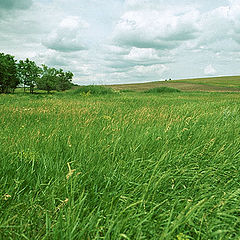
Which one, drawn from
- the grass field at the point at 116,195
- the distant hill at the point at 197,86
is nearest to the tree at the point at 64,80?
the distant hill at the point at 197,86

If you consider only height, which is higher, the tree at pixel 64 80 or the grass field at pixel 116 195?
the tree at pixel 64 80

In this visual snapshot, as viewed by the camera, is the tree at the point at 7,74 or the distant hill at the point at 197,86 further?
the tree at the point at 7,74

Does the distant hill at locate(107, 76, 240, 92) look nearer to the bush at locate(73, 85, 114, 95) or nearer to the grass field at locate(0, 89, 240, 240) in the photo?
the bush at locate(73, 85, 114, 95)

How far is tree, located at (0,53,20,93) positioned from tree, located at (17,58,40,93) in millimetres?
1189

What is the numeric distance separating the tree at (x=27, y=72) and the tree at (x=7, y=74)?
1.19 m

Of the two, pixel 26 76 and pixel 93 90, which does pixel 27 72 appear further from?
pixel 93 90

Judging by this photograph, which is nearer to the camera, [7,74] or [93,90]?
[93,90]

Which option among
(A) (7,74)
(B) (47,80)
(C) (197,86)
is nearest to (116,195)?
(A) (7,74)

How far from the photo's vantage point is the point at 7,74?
36.4 metres

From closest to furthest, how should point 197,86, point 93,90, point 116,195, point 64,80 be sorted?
point 116,195
point 93,90
point 197,86
point 64,80

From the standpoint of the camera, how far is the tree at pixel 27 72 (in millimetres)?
43938

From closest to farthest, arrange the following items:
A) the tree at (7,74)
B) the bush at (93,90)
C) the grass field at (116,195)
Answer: the grass field at (116,195) → the bush at (93,90) → the tree at (7,74)

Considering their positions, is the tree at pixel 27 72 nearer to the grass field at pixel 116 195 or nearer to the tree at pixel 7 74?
→ the tree at pixel 7 74

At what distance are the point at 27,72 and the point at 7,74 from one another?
8377mm
